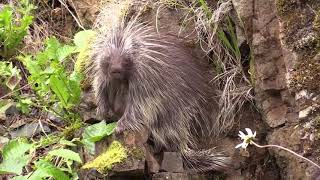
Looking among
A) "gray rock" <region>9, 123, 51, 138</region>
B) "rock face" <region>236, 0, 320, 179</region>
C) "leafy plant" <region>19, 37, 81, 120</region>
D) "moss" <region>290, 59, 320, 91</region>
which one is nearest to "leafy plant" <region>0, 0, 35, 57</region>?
"leafy plant" <region>19, 37, 81, 120</region>

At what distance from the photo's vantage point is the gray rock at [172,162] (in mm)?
3859

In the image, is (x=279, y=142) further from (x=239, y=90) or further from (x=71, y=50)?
(x=71, y=50)

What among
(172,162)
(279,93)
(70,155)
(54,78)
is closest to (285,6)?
(279,93)

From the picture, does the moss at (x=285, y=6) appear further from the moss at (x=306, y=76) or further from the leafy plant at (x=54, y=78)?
the leafy plant at (x=54, y=78)

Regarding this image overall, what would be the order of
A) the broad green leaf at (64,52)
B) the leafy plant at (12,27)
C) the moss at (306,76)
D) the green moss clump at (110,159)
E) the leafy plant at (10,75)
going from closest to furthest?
the moss at (306,76), the green moss clump at (110,159), the broad green leaf at (64,52), the leafy plant at (10,75), the leafy plant at (12,27)

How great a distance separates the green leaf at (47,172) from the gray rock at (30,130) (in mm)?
713

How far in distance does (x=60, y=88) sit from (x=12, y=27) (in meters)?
0.98

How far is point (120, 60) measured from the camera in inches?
162

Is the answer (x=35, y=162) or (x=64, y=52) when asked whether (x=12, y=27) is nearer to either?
(x=64, y=52)

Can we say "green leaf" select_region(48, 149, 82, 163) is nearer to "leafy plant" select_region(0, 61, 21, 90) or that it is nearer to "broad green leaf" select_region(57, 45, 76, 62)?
"broad green leaf" select_region(57, 45, 76, 62)

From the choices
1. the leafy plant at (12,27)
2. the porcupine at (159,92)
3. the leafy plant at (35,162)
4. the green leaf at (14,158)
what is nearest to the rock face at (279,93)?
the porcupine at (159,92)

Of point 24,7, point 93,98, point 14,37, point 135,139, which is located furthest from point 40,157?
point 24,7

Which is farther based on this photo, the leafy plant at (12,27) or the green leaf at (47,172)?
the leafy plant at (12,27)

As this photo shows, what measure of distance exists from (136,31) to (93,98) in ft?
1.98
